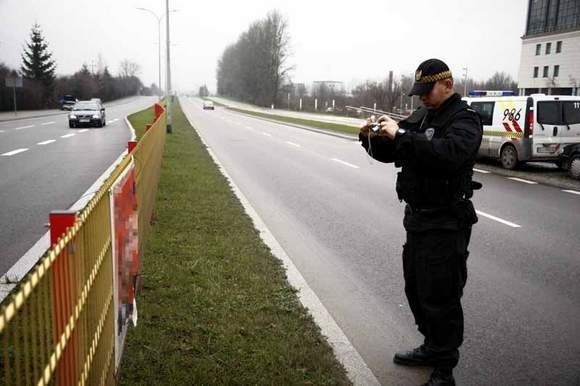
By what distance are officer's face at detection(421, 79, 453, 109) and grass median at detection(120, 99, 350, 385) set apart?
1.88 m

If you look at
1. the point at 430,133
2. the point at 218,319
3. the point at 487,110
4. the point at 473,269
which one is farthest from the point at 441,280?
the point at 487,110

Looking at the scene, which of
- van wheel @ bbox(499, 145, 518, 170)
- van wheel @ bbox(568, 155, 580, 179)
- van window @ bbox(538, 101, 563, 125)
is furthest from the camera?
van wheel @ bbox(499, 145, 518, 170)

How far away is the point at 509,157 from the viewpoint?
48.1ft

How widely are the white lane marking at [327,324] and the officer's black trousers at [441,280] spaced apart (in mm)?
526

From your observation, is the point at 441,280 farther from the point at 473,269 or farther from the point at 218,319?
the point at 473,269

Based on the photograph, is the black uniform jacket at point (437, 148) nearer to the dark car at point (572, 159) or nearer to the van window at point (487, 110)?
the dark car at point (572, 159)

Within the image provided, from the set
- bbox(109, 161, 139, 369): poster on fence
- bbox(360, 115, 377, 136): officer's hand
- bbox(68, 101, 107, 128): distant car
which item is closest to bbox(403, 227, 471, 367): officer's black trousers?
bbox(360, 115, 377, 136): officer's hand

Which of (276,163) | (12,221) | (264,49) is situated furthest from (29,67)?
(12,221)

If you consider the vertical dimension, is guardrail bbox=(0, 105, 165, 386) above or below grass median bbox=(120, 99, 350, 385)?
above

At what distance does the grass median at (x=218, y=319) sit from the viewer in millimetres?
3529

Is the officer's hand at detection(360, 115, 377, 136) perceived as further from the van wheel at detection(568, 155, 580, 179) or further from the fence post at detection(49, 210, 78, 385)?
the van wheel at detection(568, 155, 580, 179)

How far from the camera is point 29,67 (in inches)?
2628

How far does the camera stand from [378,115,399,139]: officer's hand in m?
3.15

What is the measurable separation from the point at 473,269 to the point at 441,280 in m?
2.89
